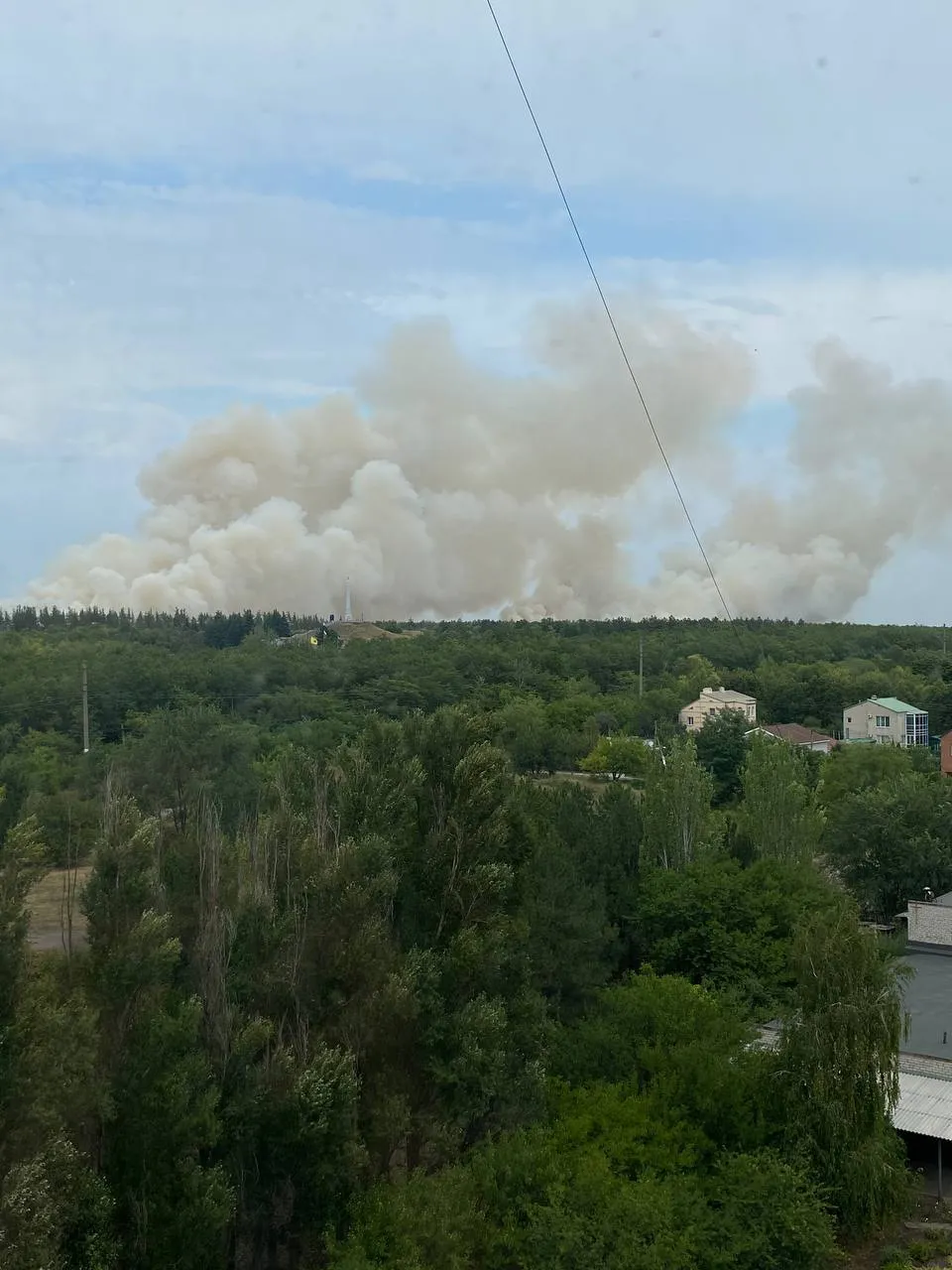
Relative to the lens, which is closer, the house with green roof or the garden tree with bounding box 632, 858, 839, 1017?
the garden tree with bounding box 632, 858, 839, 1017

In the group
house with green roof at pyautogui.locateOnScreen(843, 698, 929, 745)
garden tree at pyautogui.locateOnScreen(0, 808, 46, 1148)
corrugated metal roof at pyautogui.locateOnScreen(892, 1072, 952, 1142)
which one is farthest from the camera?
house with green roof at pyautogui.locateOnScreen(843, 698, 929, 745)

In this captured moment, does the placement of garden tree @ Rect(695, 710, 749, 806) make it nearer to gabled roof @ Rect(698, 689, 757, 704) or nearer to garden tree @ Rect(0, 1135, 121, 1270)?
gabled roof @ Rect(698, 689, 757, 704)

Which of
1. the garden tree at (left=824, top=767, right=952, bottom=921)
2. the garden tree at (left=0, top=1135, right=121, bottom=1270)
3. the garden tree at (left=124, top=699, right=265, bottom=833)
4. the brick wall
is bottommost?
the garden tree at (left=0, top=1135, right=121, bottom=1270)

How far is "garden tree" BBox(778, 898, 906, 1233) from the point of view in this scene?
16.1 meters

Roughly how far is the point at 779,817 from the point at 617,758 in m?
22.4

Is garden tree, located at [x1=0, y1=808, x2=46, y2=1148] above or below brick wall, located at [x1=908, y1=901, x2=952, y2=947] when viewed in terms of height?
above

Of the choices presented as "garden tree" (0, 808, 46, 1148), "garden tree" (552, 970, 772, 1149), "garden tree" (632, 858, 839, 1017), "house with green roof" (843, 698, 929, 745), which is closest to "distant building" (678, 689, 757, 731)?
"house with green roof" (843, 698, 929, 745)

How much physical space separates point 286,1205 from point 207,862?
4.90m

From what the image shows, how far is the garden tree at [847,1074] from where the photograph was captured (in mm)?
16109

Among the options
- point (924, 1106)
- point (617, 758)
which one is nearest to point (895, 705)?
point (617, 758)

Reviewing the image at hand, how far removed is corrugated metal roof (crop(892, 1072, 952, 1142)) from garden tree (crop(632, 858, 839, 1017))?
11.9ft

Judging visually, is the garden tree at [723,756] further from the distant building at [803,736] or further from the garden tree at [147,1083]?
the garden tree at [147,1083]

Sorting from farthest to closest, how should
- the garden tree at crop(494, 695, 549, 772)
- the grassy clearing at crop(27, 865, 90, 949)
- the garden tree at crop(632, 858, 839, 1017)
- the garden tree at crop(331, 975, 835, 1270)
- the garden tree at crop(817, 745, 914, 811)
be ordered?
the garden tree at crop(494, 695, 549, 772), the garden tree at crop(817, 745, 914, 811), the grassy clearing at crop(27, 865, 90, 949), the garden tree at crop(632, 858, 839, 1017), the garden tree at crop(331, 975, 835, 1270)

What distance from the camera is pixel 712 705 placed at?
7081cm
